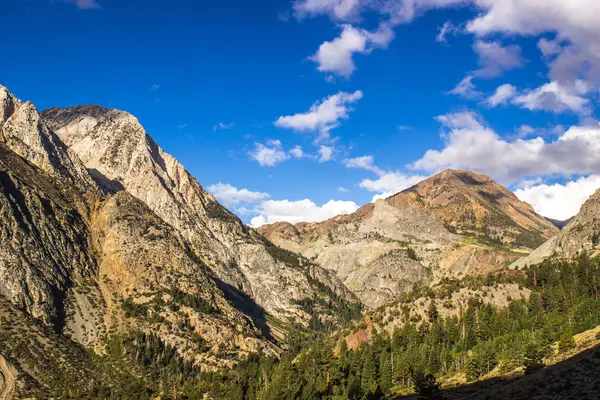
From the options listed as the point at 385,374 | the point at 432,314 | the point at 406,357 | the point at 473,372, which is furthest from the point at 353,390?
the point at 432,314

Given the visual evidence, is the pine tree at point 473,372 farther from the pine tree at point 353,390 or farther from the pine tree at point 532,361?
the pine tree at point 353,390

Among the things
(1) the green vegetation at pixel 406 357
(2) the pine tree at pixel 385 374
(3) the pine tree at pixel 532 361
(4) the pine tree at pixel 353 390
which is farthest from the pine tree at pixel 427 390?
(2) the pine tree at pixel 385 374

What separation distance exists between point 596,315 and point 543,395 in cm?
7448

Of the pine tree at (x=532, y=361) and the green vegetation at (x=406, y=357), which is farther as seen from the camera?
the green vegetation at (x=406, y=357)

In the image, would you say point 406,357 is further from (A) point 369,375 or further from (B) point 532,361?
(B) point 532,361

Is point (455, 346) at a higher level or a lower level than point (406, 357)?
higher

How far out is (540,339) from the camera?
102688 mm

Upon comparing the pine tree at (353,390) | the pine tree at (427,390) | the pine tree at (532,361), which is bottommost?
the pine tree at (353,390)

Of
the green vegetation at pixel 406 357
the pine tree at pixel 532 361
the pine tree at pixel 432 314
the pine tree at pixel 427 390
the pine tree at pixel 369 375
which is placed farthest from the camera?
the pine tree at pixel 432 314

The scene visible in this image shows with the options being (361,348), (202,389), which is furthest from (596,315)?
(202,389)

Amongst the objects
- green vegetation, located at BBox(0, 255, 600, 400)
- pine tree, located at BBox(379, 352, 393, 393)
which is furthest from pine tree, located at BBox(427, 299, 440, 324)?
pine tree, located at BBox(379, 352, 393, 393)

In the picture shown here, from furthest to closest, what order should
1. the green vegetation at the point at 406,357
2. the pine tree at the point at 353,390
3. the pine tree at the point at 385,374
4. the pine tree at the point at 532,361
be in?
the pine tree at the point at 385,374 < the green vegetation at the point at 406,357 < the pine tree at the point at 353,390 < the pine tree at the point at 532,361

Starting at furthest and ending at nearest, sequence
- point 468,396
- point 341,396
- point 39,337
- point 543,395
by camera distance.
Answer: point 39,337, point 341,396, point 468,396, point 543,395

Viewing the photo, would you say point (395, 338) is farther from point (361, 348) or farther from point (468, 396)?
point (468, 396)
